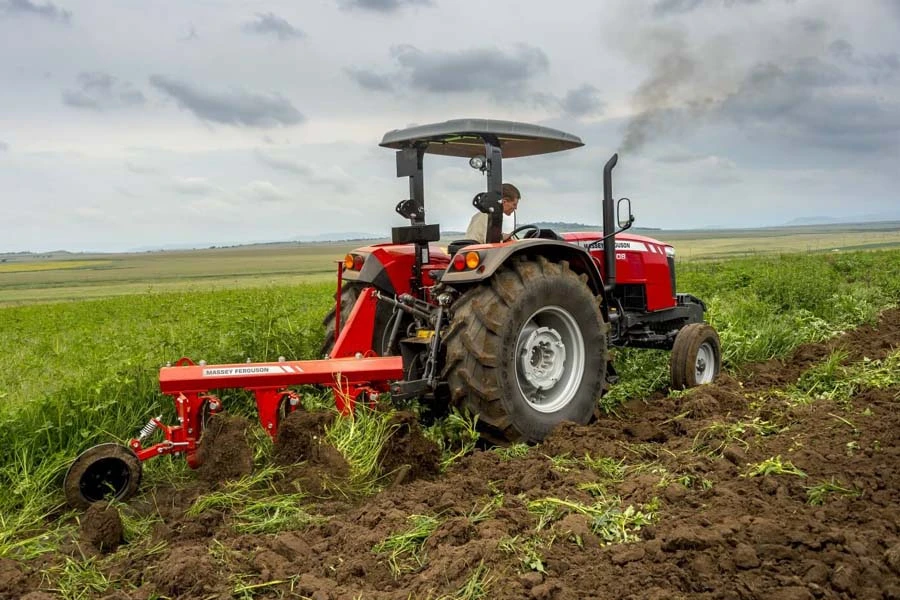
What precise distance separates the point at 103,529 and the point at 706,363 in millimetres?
5548

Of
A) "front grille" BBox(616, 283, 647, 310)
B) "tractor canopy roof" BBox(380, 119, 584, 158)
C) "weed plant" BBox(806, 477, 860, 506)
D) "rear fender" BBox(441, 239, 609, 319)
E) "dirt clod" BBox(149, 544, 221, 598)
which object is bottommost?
"dirt clod" BBox(149, 544, 221, 598)

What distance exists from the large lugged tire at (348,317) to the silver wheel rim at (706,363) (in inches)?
122

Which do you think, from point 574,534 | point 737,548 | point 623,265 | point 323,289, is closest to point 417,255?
point 623,265

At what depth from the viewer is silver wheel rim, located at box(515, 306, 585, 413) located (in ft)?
19.4

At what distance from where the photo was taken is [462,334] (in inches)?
214

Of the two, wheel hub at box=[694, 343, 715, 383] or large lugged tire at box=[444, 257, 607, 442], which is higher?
large lugged tire at box=[444, 257, 607, 442]

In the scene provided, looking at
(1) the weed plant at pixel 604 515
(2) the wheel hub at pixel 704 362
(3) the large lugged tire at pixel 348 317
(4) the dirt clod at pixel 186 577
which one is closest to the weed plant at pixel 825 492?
(1) the weed plant at pixel 604 515

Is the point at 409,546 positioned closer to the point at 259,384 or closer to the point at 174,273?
the point at 259,384

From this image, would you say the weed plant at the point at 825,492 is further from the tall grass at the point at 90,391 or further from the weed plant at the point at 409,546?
the tall grass at the point at 90,391

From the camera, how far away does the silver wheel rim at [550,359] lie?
233 inches

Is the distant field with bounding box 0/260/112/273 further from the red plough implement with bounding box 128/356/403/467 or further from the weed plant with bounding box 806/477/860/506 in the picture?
the weed plant with bounding box 806/477/860/506

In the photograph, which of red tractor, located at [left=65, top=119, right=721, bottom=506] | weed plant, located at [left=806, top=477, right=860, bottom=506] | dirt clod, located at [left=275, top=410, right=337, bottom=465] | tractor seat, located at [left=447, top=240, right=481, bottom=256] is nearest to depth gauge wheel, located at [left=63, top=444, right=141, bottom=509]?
red tractor, located at [left=65, top=119, right=721, bottom=506]

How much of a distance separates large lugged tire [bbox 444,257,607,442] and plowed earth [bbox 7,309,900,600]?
32 cm

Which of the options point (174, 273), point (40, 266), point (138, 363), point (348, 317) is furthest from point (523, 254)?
point (40, 266)
